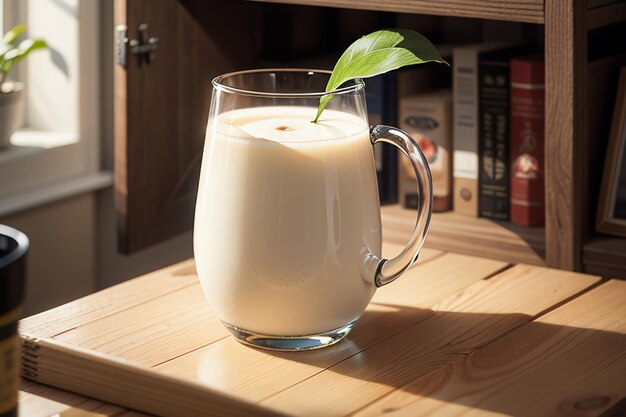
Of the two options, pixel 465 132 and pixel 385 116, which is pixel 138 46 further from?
pixel 465 132

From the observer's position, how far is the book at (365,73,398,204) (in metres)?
1.66

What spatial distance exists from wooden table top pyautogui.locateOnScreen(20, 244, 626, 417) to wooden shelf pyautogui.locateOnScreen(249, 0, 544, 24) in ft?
1.05

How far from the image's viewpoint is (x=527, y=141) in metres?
1.51

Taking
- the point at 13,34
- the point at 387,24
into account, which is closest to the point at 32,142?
the point at 13,34

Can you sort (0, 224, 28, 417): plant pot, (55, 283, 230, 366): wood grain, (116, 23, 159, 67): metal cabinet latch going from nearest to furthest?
(0, 224, 28, 417): plant pot
(55, 283, 230, 366): wood grain
(116, 23, 159, 67): metal cabinet latch

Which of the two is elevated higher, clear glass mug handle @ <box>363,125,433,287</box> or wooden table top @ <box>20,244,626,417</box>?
clear glass mug handle @ <box>363,125,433,287</box>

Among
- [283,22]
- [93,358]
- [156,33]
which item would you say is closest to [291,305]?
[93,358]

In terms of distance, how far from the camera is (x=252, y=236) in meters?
0.90

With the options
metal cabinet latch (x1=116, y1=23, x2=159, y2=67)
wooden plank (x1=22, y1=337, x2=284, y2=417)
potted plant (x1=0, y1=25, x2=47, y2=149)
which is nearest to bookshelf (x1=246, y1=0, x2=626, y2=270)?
metal cabinet latch (x1=116, y1=23, x2=159, y2=67)

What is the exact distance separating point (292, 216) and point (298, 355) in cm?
14

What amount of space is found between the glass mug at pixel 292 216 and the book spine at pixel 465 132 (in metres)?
0.64

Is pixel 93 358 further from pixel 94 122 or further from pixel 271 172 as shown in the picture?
pixel 94 122

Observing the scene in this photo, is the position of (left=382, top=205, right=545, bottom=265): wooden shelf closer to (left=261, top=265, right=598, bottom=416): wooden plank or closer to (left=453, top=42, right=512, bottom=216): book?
(left=453, top=42, right=512, bottom=216): book

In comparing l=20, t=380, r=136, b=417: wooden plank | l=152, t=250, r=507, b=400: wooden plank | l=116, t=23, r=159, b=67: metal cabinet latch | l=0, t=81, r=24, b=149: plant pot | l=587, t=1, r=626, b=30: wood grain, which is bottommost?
l=20, t=380, r=136, b=417: wooden plank
